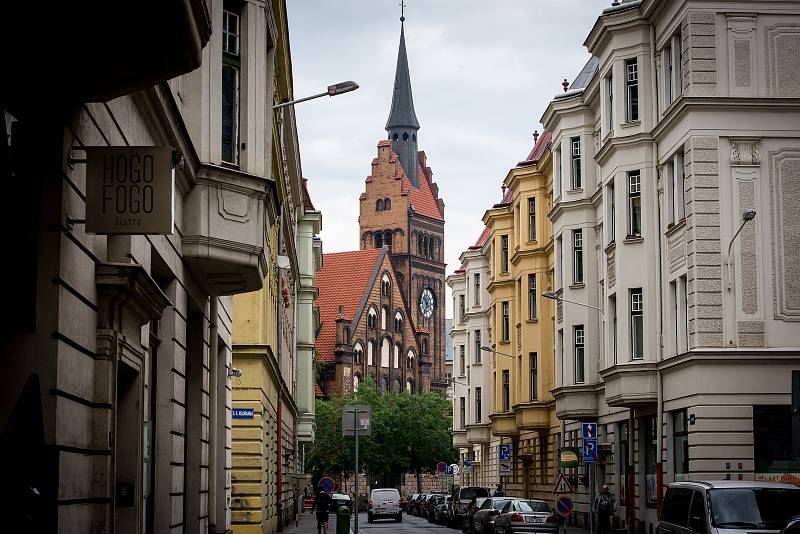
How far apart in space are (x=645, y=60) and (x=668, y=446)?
9.92m

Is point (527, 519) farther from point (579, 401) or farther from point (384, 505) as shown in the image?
Result: point (384, 505)

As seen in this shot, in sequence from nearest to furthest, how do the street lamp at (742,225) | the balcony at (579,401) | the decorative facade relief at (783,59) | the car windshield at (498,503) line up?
1. the street lamp at (742,225)
2. the decorative facade relief at (783,59)
3. the car windshield at (498,503)
4. the balcony at (579,401)

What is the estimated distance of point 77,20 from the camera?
829 cm

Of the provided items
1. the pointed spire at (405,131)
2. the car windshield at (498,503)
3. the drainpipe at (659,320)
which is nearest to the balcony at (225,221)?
the drainpipe at (659,320)

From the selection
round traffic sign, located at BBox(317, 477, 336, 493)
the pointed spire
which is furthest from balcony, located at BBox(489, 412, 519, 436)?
the pointed spire

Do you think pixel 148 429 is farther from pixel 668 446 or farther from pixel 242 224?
pixel 668 446

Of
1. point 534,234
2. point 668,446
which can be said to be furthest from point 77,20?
point 534,234

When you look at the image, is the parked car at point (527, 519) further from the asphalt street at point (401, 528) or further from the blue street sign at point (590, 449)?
the asphalt street at point (401, 528)

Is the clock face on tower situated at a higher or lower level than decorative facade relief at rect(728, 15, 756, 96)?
higher

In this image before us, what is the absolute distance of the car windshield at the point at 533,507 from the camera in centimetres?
3512

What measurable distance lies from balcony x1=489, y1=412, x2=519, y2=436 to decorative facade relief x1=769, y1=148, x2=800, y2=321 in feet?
100

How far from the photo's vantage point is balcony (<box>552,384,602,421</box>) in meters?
43.4

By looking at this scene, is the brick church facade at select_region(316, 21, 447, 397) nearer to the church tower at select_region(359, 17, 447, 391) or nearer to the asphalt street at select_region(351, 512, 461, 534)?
the church tower at select_region(359, 17, 447, 391)

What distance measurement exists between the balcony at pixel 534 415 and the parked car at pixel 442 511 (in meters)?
5.00
